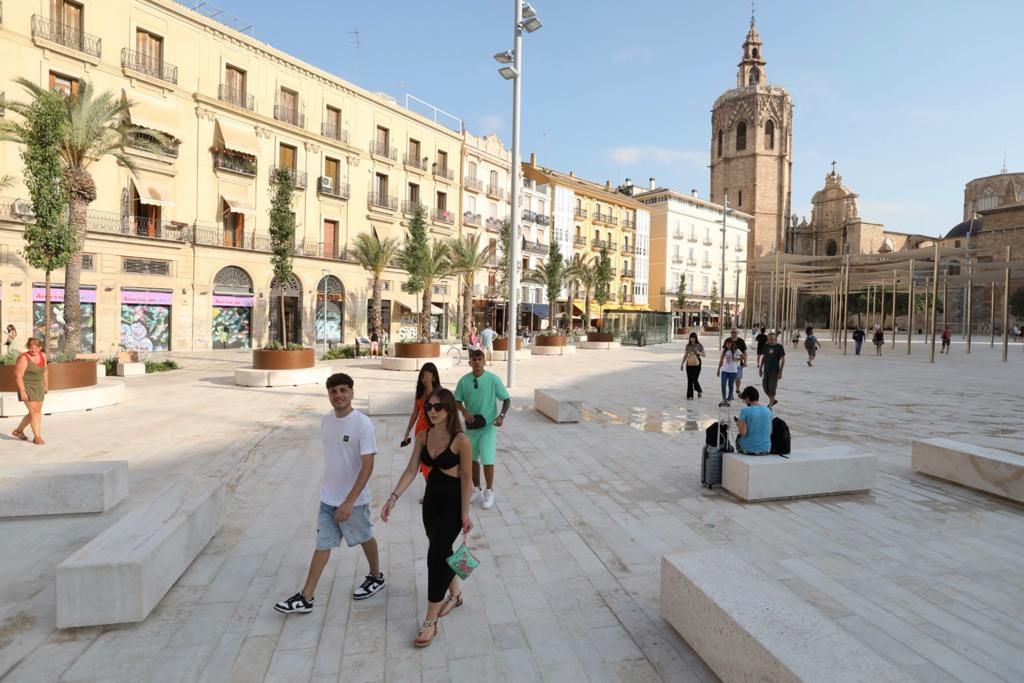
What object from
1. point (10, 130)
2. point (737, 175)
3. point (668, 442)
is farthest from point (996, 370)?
point (737, 175)

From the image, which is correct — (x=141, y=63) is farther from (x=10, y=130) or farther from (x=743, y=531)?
(x=743, y=531)

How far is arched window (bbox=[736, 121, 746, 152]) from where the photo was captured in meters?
72.2

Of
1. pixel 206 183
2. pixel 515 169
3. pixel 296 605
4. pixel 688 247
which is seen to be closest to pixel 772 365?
pixel 515 169

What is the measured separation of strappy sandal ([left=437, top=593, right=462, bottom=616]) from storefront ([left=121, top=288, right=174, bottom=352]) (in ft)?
79.8

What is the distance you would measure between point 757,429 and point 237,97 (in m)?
29.2

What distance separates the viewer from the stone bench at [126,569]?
304 centimetres

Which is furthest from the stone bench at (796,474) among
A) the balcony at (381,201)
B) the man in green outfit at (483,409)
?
the balcony at (381,201)

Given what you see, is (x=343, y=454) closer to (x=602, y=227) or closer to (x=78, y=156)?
(x=78, y=156)

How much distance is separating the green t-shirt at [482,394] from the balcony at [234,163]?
85.3 ft

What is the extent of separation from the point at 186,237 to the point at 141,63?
283 inches

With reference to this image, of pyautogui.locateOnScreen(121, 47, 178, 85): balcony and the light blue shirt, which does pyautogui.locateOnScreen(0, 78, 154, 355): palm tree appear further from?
the light blue shirt

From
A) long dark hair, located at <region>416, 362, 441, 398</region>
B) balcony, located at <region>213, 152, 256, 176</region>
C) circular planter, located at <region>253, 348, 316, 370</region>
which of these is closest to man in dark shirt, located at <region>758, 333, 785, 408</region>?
long dark hair, located at <region>416, 362, 441, 398</region>

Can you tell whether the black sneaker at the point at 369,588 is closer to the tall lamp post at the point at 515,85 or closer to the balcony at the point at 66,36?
the tall lamp post at the point at 515,85

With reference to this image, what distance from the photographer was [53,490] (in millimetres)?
4750
